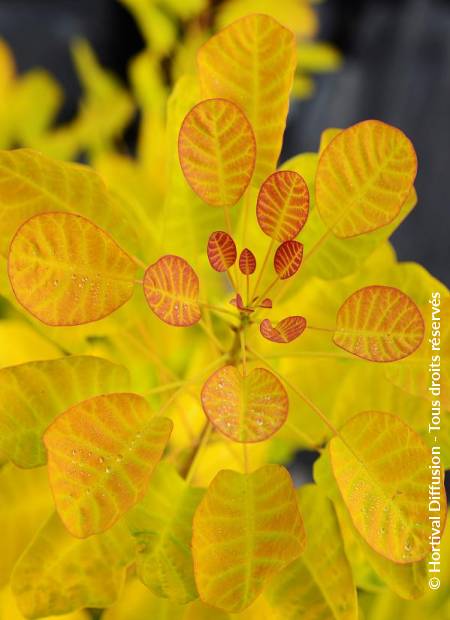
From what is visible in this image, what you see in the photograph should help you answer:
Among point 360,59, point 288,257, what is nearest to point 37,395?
point 288,257

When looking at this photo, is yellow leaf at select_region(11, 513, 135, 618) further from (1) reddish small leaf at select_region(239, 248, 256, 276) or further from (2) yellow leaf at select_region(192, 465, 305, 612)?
(1) reddish small leaf at select_region(239, 248, 256, 276)

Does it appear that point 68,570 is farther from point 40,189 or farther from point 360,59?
point 360,59

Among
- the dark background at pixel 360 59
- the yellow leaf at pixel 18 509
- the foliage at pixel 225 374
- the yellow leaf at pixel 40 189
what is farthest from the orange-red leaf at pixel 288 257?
the dark background at pixel 360 59

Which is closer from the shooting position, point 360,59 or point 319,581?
point 319,581

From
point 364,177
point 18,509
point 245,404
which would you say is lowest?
point 18,509

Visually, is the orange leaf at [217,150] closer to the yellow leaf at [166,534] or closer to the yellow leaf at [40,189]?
the yellow leaf at [40,189]

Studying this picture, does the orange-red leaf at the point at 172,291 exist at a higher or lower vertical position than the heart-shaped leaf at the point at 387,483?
higher

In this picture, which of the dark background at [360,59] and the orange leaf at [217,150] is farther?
the dark background at [360,59]
